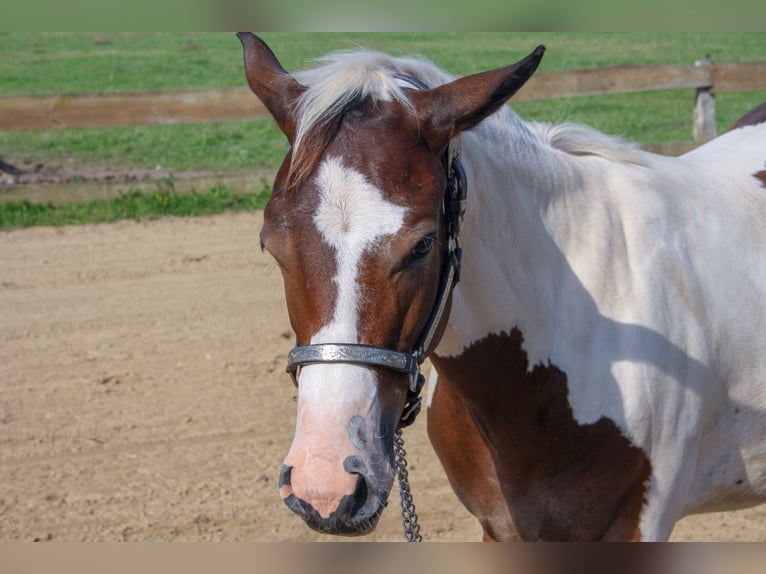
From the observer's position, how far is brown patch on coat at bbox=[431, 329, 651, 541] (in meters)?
2.33

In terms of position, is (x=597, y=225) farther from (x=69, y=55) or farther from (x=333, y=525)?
(x=69, y=55)

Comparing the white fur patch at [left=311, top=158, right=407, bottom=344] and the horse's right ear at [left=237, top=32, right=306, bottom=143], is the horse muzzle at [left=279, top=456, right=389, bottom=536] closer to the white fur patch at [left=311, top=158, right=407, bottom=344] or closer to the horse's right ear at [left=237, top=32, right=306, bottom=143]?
the white fur patch at [left=311, top=158, right=407, bottom=344]

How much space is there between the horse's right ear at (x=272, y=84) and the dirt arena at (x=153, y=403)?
2337 millimetres

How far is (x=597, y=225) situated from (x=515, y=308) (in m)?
0.35

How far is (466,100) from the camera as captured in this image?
1.97m

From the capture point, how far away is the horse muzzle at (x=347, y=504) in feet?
5.55

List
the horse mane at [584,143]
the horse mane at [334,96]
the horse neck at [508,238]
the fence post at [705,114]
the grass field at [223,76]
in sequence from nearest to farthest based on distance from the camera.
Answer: the horse mane at [334,96]
the horse neck at [508,238]
the horse mane at [584,143]
the fence post at [705,114]
the grass field at [223,76]

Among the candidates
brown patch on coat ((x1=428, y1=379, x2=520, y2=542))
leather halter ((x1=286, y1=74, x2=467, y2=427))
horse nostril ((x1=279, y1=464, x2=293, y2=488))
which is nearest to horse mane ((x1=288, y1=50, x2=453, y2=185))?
leather halter ((x1=286, y1=74, x2=467, y2=427))

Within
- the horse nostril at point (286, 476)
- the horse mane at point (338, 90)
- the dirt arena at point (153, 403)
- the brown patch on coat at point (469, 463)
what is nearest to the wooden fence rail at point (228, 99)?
the dirt arena at point (153, 403)

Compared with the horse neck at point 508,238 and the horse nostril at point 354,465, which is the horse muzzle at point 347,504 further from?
the horse neck at point 508,238

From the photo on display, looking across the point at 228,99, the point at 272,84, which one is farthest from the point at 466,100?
the point at 228,99

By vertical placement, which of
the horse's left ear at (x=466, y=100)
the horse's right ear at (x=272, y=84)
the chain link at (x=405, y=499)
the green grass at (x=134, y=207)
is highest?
the green grass at (x=134, y=207)

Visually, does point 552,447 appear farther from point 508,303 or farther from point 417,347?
point 417,347

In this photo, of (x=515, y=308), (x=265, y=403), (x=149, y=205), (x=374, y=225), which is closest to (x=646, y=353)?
(x=515, y=308)
